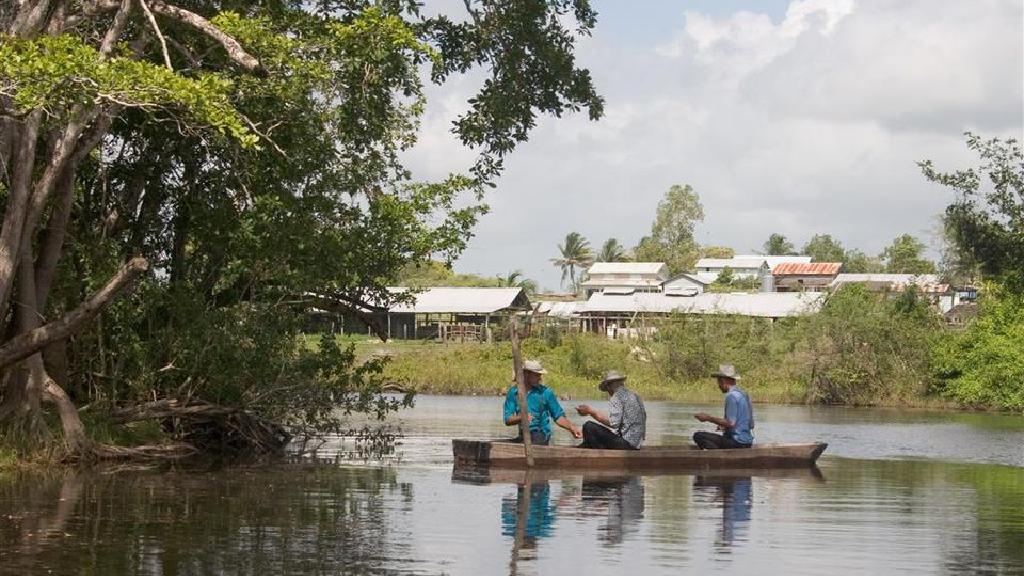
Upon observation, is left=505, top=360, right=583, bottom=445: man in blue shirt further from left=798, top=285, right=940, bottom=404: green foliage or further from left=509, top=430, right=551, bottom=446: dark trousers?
left=798, top=285, right=940, bottom=404: green foliage

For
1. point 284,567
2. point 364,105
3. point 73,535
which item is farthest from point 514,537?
point 364,105

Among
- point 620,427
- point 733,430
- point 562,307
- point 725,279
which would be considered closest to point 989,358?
point 733,430

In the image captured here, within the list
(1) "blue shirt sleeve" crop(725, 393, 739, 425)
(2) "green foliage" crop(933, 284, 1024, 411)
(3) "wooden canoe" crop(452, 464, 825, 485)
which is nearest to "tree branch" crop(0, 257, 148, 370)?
(3) "wooden canoe" crop(452, 464, 825, 485)

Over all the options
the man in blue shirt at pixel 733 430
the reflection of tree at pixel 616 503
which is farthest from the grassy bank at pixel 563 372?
the reflection of tree at pixel 616 503

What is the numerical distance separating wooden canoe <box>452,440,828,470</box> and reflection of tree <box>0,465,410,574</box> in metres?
1.47

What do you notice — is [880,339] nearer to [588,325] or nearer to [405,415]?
[405,415]

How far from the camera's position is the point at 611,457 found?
19.6 metres

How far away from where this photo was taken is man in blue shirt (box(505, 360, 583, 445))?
19672 mm

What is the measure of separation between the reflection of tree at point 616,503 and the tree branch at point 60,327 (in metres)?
5.58

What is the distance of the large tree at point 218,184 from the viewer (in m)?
16.1

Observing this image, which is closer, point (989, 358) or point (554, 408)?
point (554, 408)

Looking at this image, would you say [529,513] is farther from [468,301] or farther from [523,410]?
[468,301]

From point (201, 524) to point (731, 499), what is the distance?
640cm

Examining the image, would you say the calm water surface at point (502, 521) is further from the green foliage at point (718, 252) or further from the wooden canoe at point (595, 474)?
the green foliage at point (718, 252)
